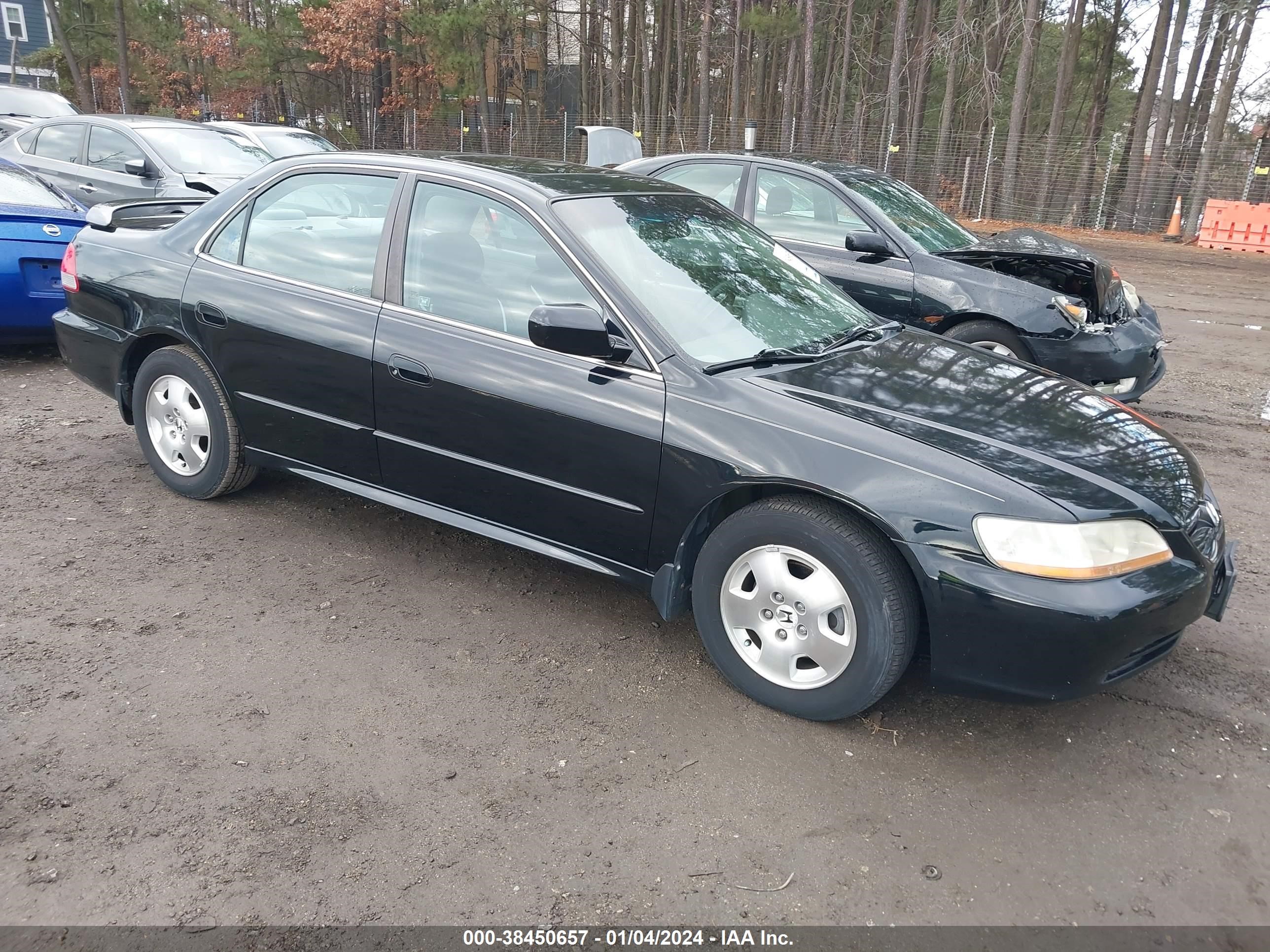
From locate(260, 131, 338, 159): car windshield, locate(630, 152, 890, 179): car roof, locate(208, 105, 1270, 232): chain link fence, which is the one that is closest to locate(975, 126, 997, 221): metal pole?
locate(208, 105, 1270, 232): chain link fence

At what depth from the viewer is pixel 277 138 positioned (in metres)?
11.5

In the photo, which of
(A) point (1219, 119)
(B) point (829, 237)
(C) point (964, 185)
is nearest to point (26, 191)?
(B) point (829, 237)

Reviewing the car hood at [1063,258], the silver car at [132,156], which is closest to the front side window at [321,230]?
the car hood at [1063,258]

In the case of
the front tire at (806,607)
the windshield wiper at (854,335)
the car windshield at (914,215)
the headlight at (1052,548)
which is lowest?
the front tire at (806,607)

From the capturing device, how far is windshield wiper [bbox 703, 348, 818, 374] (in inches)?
128

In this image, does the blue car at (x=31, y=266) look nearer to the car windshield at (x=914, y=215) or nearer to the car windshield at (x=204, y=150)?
the car windshield at (x=204, y=150)

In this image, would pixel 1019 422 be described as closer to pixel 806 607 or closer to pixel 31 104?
pixel 806 607

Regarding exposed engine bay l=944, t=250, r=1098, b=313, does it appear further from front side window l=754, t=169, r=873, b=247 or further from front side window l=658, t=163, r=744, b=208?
front side window l=658, t=163, r=744, b=208

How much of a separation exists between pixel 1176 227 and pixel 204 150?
1949 centimetres

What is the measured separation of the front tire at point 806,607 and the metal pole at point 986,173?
22438 mm

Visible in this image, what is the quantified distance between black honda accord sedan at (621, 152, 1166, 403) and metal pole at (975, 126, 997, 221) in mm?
17440

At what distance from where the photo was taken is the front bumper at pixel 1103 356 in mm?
6051

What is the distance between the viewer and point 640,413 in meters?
3.21

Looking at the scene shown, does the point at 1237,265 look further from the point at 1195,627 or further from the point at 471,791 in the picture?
the point at 471,791
